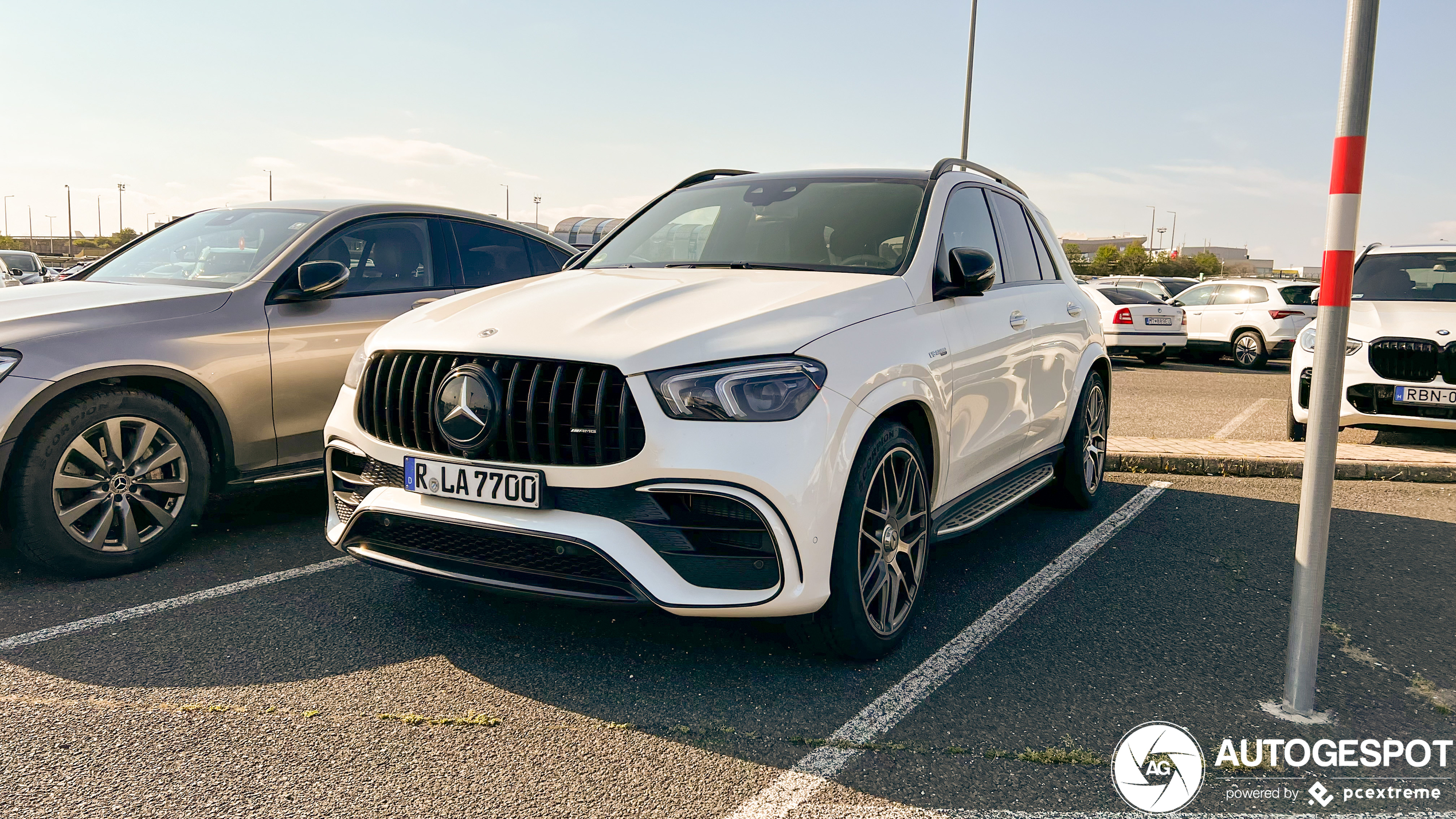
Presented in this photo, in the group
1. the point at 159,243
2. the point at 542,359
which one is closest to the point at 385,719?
the point at 542,359

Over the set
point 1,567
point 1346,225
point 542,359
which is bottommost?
point 1,567

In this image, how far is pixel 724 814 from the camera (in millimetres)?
2639

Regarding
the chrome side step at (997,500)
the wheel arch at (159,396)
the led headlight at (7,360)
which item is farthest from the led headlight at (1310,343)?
the led headlight at (7,360)

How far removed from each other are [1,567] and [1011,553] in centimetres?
462

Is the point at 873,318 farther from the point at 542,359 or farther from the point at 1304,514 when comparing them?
the point at 1304,514

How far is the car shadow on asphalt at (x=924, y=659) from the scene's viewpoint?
310 centimetres

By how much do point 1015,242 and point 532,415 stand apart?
10.5 feet

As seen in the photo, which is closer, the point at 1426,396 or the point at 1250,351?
the point at 1426,396

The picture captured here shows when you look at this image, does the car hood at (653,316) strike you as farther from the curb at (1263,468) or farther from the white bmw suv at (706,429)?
the curb at (1263,468)

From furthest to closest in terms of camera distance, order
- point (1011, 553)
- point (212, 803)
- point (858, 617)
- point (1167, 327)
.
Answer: point (1167, 327) < point (1011, 553) < point (858, 617) < point (212, 803)

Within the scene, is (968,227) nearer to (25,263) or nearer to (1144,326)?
(1144,326)

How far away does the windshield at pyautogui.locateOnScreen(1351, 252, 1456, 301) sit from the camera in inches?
339

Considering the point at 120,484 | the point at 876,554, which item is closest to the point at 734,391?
the point at 876,554

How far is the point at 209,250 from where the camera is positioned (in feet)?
18.2
